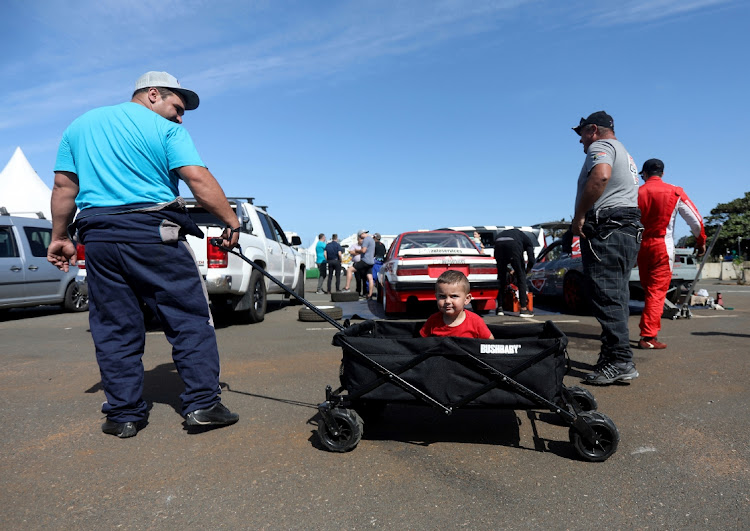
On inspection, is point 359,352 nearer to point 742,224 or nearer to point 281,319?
point 281,319

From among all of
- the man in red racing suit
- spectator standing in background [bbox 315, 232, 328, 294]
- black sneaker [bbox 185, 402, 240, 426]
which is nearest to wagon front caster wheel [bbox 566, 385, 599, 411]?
black sneaker [bbox 185, 402, 240, 426]

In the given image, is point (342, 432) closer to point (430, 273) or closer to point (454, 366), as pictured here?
point (454, 366)

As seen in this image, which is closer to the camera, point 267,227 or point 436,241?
point 267,227

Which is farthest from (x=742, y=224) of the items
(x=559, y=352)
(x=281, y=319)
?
(x=559, y=352)

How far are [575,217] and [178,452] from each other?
334 cm

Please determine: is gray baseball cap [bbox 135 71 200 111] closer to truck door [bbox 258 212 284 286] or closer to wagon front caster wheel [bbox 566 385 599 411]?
wagon front caster wheel [bbox 566 385 599 411]

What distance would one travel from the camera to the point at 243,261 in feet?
25.0

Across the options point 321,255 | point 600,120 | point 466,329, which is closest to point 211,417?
point 466,329

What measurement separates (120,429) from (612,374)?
11.0 feet

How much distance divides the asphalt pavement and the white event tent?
1957 centimetres

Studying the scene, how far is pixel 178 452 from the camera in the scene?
2846 mm

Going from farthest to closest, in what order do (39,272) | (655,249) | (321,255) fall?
(321,255), (39,272), (655,249)

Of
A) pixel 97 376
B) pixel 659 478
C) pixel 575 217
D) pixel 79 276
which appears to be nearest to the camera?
pixel 659 478

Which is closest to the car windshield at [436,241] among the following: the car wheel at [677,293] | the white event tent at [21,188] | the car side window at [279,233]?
the car side window at [279,233]
